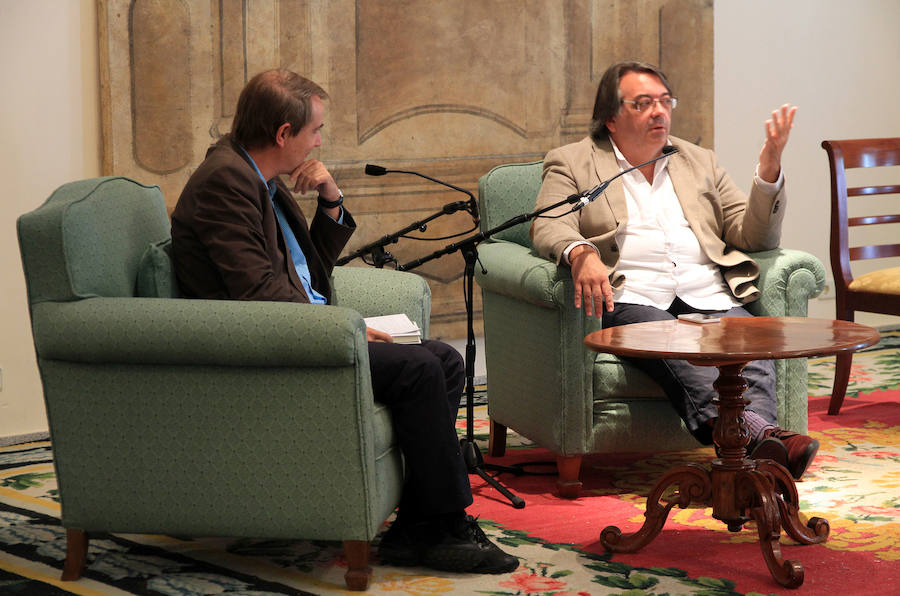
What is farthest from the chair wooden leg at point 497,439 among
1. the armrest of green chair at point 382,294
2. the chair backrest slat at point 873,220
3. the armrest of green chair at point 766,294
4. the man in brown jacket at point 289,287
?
the chair backrest slat at point 873,220

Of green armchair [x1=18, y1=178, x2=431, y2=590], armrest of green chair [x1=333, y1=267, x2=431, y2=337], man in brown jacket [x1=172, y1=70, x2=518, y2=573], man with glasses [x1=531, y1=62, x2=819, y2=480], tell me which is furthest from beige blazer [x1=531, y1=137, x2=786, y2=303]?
green armchair [x1=18, y1=178, x2=431, y2=590]

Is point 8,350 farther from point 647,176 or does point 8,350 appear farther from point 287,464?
point 647,176

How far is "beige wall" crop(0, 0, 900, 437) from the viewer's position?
13.5 feet

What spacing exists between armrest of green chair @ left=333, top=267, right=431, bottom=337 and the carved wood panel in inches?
51.4

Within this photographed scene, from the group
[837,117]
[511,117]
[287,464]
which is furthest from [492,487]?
[837,117]

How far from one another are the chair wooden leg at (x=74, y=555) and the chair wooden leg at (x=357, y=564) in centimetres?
64

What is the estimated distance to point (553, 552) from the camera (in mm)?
2842

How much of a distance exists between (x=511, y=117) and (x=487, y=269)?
1.66 meters

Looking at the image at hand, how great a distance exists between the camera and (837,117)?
20.5 feet

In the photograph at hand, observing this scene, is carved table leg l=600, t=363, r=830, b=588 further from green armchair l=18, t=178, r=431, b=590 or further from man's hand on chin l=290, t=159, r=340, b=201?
man's hand on chin l=290, t=159, r=340, b=201

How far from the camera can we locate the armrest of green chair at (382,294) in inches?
131

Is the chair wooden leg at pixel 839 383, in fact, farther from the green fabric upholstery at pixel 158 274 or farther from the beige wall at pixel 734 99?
the green fabric upholstery at pixel 158 274

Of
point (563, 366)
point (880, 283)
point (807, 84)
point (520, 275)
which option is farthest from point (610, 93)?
point (807, 84)

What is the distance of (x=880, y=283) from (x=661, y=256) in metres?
Result: 1.14
